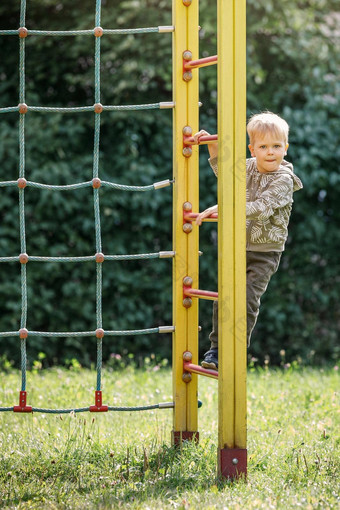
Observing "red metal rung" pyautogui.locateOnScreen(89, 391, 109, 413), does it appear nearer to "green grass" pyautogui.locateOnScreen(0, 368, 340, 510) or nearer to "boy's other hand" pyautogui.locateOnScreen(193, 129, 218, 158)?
"green grass" pyautogui.locateOnScreen(0, 368, 340, 510)

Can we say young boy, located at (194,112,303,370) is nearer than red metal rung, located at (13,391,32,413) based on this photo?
Yes

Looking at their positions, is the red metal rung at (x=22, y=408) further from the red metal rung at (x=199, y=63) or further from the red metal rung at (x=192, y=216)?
the red metal rung at (x=199, y=63)

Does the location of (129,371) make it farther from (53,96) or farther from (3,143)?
(53,96)

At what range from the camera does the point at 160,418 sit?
428cm

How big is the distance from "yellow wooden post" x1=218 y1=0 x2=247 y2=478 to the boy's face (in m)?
0.27

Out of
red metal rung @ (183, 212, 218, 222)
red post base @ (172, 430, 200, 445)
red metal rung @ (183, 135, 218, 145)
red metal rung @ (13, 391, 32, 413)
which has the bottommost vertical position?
red post base @ (172, 430, 200, 445)

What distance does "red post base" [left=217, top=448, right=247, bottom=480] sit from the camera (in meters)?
3.08

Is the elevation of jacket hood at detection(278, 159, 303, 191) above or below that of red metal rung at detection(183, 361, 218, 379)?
above

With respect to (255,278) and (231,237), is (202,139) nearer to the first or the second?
(231,237)

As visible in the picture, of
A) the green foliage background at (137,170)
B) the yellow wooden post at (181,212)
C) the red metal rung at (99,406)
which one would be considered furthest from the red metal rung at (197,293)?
the green foliage background at (137,170)

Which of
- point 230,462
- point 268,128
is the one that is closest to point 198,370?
point 230,462

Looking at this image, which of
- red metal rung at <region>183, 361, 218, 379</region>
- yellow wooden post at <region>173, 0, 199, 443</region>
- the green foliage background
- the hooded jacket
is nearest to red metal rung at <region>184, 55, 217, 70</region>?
yellow wooden post at <region>173, 0, 199, 443</region>

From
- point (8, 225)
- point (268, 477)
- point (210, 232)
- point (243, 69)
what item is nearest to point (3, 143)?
point (8, 225)

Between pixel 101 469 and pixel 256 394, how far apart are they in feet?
5.30
